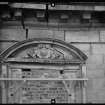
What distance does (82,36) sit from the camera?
715 cm

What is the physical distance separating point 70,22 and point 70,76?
1.58 m

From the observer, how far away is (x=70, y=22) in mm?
7109

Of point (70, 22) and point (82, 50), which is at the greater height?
point (70, 22)

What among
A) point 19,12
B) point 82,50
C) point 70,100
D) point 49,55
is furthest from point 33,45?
point 70,100

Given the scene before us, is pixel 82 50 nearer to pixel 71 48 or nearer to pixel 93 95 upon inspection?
pixel 71 48

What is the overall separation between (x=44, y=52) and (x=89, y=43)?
54.3 inches

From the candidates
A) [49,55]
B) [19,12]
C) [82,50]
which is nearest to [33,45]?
[49,55]

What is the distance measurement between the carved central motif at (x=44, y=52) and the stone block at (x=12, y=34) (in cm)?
51

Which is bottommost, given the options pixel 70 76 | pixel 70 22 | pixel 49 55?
pixel 70 76

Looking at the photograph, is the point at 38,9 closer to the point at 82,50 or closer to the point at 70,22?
the point at 70,22

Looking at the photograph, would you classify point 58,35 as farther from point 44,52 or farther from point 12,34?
point 12,34

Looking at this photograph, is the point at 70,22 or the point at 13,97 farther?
the point at 70,22

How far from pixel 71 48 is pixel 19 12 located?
1.79m

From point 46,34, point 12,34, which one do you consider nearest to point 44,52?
point 46,34
